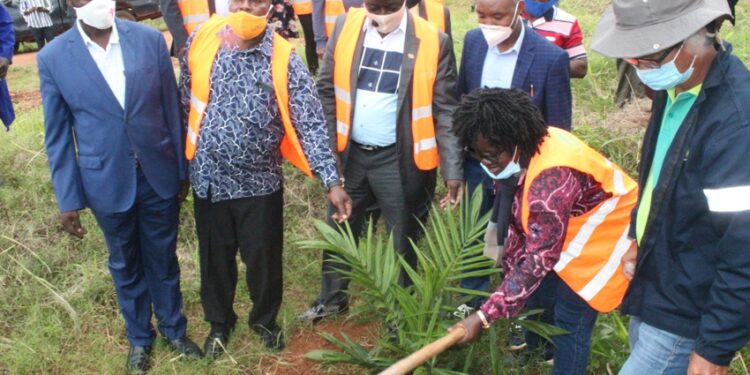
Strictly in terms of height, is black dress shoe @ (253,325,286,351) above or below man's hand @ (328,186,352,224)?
below

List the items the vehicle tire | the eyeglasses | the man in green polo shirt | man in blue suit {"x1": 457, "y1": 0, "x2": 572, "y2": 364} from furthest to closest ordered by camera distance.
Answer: the vehicle tire, man in blue suit {"x1": 457, "y1": 0, "x2": 572, "y2": 364}, the eyeglasses, the man in green polo shirt

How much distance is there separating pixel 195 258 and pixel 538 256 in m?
2.54

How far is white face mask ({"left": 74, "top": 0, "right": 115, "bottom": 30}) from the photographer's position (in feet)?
9.77

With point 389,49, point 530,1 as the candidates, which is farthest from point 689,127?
point 530,1

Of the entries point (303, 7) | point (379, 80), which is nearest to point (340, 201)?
point (379, 80)

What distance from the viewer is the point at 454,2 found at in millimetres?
13109

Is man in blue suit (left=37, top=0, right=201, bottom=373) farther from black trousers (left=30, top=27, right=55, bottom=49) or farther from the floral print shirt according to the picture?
black trousers (left=30, top=27, right=55, bottom=49)

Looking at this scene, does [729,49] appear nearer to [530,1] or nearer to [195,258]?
[530,1]

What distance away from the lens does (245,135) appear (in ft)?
10.1

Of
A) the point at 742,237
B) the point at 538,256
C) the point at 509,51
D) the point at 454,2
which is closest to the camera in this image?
the point at 742,237

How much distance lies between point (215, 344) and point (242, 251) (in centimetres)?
53

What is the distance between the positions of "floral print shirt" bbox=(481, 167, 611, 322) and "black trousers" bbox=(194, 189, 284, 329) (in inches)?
46.0

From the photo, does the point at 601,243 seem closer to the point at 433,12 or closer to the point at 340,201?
the point at 340,201

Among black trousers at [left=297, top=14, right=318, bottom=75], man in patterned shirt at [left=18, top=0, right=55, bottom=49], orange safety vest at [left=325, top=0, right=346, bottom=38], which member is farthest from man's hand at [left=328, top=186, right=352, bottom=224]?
man in patterned shirt at [left=18, top=0, right=55, bottom=49]
